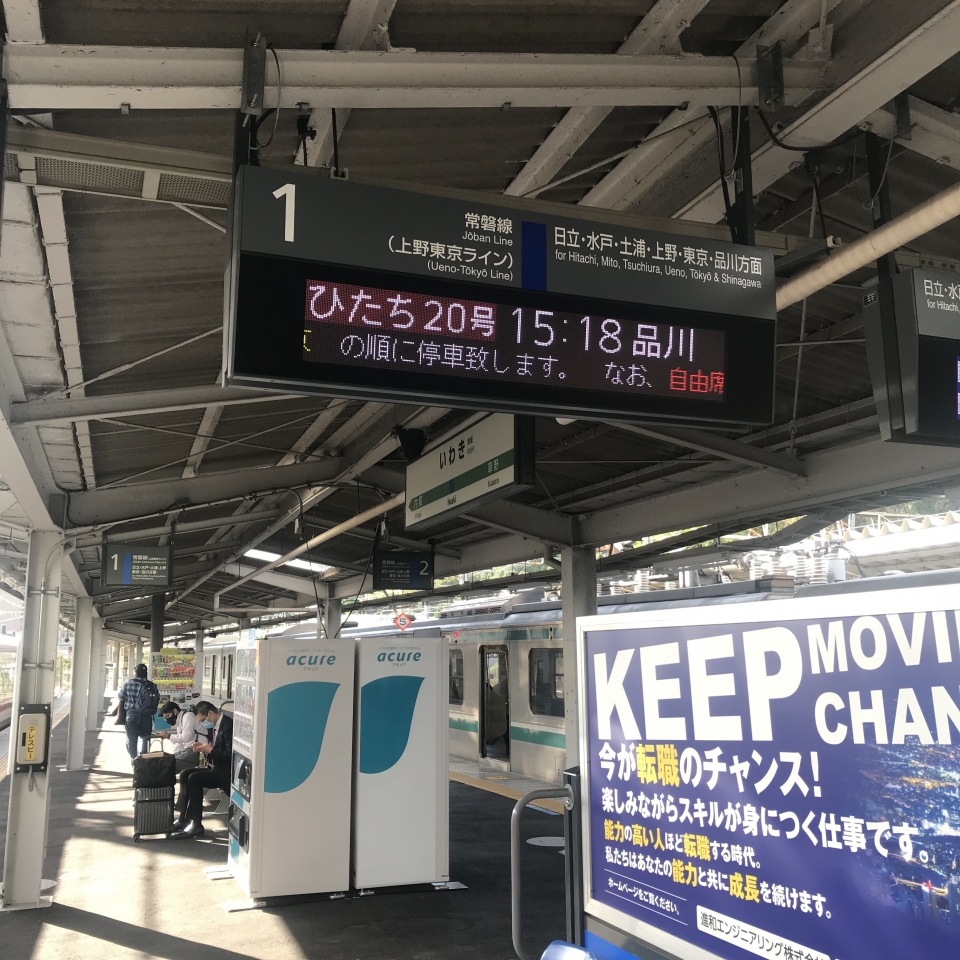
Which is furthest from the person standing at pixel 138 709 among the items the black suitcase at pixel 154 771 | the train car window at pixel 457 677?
the black suitcase at pixel 154 771

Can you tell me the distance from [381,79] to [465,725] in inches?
565

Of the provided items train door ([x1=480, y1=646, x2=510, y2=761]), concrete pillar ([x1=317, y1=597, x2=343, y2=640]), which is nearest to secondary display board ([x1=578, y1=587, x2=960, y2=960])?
train door ([x1=480, y1=646, x2=510, y2=761])

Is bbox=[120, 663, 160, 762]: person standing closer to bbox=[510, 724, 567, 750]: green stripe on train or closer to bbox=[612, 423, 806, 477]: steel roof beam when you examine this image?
bbox=[510, 724, 567, 750]: green stripe on train

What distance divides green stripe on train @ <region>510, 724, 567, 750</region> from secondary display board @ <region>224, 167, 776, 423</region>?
10212 millimetres

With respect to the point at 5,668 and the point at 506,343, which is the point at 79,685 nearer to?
the point at 5,668

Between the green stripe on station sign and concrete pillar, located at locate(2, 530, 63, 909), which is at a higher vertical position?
the green stripe on station sign

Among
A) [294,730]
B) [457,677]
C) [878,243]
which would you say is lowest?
[294,730]

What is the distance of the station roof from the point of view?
3.16 m

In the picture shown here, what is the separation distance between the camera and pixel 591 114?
156 inches

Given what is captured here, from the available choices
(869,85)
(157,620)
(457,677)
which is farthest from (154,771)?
(157,620)

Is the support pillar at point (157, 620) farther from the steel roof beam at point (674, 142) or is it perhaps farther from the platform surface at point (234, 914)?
the steel roof beam at point (674, 142)

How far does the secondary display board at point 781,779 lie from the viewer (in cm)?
179

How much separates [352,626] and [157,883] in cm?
1465

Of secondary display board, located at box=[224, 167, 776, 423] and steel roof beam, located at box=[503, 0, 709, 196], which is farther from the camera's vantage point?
steel roof beam, located at box=[503, 0, 709, 196]
